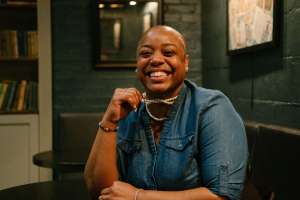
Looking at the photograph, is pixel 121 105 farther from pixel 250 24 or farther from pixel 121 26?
pixel 121 26

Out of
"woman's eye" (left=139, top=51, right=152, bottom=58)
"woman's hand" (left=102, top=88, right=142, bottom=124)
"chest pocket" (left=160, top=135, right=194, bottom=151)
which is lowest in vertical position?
"chest pocket" (left=160, top=135, right=194, bottom=151)

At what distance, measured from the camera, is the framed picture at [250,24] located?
2352 millimetres

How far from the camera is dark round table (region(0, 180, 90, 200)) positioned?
1.66 m

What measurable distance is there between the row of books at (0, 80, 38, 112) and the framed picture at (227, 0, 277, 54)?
1.76 m

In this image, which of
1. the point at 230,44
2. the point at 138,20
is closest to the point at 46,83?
the point at 138,20

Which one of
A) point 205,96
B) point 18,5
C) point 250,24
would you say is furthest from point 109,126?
point 18,5

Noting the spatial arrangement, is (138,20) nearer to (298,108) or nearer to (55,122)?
(55,122)

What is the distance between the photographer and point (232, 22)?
119 inches

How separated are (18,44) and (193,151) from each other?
2.82 metres

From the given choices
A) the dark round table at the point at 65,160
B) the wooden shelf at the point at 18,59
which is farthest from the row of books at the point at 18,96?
the dark round table at the point at 65,160

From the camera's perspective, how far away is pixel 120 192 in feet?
4.22

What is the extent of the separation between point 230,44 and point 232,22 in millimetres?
152

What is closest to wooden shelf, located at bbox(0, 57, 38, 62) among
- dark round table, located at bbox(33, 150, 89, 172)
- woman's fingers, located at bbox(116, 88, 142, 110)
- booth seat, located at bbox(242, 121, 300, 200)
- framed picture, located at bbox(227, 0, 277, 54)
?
dark round table, located at bbox(33, 150, 89, 172)

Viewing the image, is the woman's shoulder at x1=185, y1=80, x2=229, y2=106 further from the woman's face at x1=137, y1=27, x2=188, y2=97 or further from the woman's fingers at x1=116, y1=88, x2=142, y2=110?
the woman's fingers at x1=116, y1=88, x2=142, y2=110
